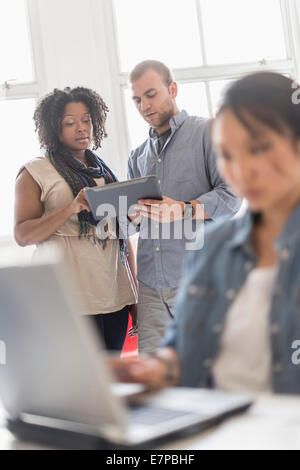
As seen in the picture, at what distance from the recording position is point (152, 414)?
37.9 inches

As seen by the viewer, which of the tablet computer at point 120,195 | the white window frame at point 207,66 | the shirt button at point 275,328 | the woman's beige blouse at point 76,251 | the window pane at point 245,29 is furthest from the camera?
the window pane at point 245,29

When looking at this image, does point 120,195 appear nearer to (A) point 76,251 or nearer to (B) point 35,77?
(A) point 76,251

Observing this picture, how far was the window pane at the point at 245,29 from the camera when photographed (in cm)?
402

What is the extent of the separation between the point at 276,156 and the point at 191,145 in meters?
1.55

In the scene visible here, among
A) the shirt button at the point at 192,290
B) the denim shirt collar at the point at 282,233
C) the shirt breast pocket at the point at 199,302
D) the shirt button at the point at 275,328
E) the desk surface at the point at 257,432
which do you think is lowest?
the desk surface at the point at 257,432

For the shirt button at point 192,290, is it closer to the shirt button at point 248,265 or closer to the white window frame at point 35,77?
the shirt button at point 248,265

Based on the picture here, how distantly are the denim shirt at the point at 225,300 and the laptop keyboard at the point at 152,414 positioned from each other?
23 centimetres

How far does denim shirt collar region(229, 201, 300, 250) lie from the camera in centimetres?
115

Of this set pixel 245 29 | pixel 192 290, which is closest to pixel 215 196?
pixel 192 290

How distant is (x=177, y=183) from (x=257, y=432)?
1840mm

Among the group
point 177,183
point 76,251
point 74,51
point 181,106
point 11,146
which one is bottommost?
point 76,251

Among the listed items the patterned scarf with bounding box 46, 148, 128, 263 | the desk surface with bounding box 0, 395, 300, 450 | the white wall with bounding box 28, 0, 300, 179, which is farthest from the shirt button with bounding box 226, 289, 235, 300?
the white wall with bounding box 28, 0, 300, 179

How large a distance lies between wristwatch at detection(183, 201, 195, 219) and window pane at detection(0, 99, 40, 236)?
1.42 metres

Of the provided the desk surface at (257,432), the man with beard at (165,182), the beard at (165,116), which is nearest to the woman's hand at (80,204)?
the man with beard at (165,182)
